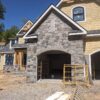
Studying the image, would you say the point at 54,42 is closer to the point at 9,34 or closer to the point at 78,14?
the point at 78,14

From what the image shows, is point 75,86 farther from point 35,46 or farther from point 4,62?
point 4,62

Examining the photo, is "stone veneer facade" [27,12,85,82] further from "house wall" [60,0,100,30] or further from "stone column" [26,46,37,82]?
"house wall" [60,0,100,30]

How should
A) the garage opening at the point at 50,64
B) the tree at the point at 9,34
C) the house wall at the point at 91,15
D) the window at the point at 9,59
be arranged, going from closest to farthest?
the house wall at the point at 91,15 < the garage opening at the point at 50,64 < the window at the point at 9,59 < the tree at the point at 9,34

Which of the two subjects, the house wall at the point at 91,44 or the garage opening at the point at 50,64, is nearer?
the house wall at the point at 91,44

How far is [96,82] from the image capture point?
Answer: 751 inches

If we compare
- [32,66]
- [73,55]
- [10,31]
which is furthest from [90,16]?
[10,31]

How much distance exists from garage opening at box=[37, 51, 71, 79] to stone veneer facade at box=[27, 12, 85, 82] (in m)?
0.93

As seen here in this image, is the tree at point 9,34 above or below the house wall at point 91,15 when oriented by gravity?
above

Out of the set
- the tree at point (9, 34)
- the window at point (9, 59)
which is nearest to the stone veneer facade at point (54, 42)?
the window at point (9, 59)

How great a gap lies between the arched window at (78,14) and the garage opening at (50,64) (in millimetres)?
4201

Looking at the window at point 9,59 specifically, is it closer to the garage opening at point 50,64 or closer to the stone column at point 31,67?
the garage opening at point 50,64

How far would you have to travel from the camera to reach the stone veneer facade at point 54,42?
62.3ft

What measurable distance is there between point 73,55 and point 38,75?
4.46m

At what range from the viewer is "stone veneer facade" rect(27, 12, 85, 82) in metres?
19.0
